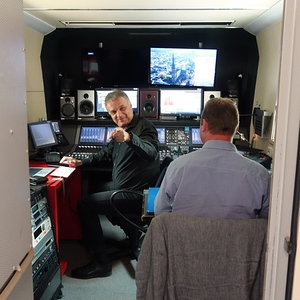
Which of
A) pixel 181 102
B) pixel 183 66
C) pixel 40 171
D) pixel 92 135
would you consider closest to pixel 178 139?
pixel 181 102

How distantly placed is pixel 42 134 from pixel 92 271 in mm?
1312

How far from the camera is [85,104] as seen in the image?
3.73 metres

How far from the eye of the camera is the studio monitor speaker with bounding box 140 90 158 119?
12.2ft

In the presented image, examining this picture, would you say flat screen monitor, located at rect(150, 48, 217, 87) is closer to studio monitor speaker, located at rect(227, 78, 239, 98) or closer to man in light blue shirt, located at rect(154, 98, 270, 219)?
studio monitor speaker, located at rect(227, 78, 239, 98)

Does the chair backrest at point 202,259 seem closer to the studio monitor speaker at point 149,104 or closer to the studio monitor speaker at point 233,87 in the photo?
the studio monitor speaker at point 149,104

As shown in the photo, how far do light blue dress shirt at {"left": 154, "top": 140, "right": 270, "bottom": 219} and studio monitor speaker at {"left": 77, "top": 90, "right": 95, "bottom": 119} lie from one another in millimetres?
2335

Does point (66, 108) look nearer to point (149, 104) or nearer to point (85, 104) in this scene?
point (85, 104)

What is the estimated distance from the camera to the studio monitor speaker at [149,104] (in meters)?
3.72

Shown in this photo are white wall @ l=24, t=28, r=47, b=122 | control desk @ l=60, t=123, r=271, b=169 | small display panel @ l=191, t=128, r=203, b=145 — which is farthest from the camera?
small display panel @ l=191, t=128, r=203, b=145

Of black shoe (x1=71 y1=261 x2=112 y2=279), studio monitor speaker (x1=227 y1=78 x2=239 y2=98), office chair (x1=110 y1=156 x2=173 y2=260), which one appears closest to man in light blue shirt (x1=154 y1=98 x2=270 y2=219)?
office chair (x1=110 y1=156 x2=173 y2=260)

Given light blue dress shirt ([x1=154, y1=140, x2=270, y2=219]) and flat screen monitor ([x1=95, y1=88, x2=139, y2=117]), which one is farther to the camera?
flat screen monitor ([x1=95, y1=88, x2=139, y2=117])

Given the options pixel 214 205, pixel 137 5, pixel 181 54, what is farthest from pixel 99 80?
pixel 214 205

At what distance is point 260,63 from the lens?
362 cm

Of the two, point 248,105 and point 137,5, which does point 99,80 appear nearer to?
point 137,5
